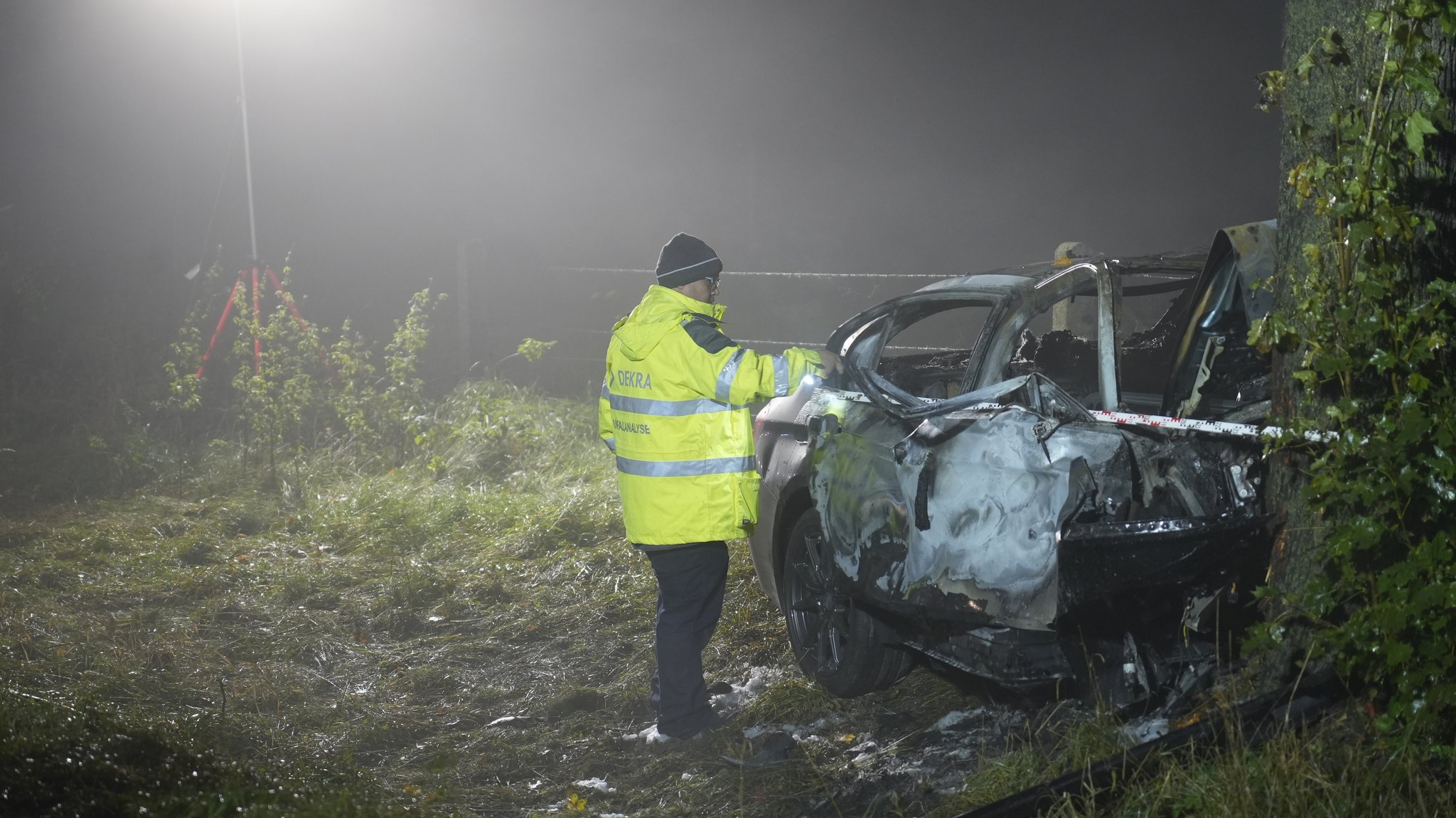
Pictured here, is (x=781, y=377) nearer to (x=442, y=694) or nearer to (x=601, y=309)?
(x=442, y=694)

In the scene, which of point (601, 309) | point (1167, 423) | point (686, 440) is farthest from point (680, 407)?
point (601, 309)

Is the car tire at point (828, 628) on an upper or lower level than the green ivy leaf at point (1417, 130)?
lower

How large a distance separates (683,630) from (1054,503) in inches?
61.2

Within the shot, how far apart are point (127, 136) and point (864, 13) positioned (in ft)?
33.2

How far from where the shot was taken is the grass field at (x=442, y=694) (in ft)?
10.2

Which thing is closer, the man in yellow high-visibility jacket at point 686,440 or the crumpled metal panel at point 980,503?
the crumpled metal panel at point 980,503

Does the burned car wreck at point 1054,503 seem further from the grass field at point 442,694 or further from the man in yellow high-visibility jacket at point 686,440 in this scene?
the man in yellow high-visibility jacket at point 686,440

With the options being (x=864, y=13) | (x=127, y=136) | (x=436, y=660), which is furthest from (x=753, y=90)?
(x=436, y=660)

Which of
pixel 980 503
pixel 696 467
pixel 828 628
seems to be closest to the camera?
pixel 980 503

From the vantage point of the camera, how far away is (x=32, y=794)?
2924mm

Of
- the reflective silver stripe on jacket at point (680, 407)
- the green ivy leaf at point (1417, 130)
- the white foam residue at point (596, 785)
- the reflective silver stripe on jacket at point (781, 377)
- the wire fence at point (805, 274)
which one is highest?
the green ivy leaf at point (1417, 130)

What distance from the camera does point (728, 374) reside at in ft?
12.7

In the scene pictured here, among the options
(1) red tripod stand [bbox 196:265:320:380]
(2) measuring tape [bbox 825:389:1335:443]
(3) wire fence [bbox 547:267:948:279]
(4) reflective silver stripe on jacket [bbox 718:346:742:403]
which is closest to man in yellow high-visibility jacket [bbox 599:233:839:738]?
(4) reflective silver stripe on jacket [bbox 718:346:742:403]

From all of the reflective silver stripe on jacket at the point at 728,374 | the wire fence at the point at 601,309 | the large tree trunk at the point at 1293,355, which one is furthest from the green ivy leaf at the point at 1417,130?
the wire fence at the point at 601,309
